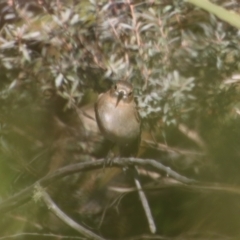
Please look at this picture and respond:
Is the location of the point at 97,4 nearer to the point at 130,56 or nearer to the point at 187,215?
the point at 130,56

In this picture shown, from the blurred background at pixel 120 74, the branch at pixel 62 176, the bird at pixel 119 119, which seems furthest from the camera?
the bird at pixel 119 119

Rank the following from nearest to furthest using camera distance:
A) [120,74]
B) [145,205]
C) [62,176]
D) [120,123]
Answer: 1. [62,176]
2. [145,205]
3. [120,74]
4. [120,123]

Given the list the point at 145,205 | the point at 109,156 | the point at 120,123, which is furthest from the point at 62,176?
the point at 120,123

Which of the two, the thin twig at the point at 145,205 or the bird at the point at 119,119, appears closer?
the thin twig at the point at 145,205

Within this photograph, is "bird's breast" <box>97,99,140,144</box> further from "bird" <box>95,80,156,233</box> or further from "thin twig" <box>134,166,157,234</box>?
"thin twig" <box>134,166,157,234</box>

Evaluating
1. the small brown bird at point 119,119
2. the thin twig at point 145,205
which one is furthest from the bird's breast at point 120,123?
the thin twig at point 145,205

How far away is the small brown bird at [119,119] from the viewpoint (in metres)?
2.74

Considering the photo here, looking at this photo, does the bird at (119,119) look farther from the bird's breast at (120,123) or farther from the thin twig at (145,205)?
the thin twig at (145,205)

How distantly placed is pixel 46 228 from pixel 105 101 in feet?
3.57

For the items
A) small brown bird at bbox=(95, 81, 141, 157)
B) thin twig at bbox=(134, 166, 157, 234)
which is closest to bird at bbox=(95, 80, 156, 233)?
small brown bird at bbox=(95, 81, 141, 157)

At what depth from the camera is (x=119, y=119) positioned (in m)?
2.88

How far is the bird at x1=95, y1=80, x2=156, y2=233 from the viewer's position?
2.74 m

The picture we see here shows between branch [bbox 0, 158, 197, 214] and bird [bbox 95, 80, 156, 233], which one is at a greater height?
branch [bbox 0, 158, 197, 214]

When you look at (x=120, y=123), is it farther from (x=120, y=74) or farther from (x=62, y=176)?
(x=62, y=176)
